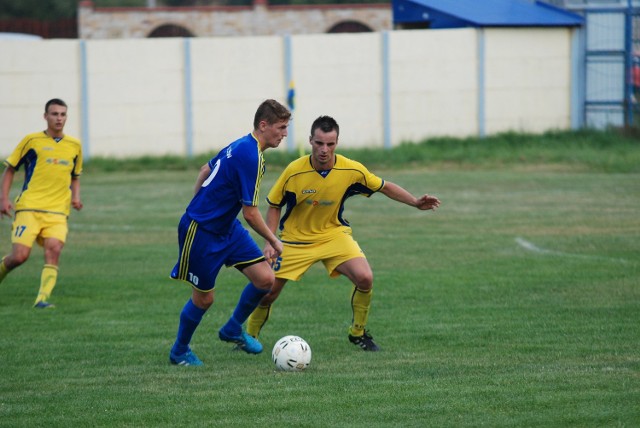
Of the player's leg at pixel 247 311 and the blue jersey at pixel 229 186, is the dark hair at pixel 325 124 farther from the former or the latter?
the player's leg at pixel 247 311

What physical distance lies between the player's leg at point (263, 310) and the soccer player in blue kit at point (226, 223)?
19.1 inches

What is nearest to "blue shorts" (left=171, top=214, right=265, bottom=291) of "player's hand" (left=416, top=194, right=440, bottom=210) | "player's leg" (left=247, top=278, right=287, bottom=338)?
"player's leg" (left=247, top=278, right=287, bottom=338)

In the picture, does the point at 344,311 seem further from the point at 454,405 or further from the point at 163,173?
the point at 163,173

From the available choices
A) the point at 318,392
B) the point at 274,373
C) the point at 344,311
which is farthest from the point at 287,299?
the point at 318,392

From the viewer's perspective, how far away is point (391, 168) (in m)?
24.8

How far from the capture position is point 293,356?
7.81m

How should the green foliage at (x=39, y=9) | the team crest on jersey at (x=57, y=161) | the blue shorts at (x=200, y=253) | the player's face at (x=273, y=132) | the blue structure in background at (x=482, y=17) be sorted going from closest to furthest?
the player's face at (x=273, y=132) → the blue shorts at (x=200, y=253) → the team crest on jersey at (x=57, y=161) → the blue structure in background at (x=482, y=17) → the green foliage at (x=39, y=9)

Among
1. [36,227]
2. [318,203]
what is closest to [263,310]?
[318,203]

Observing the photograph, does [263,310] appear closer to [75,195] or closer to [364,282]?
[364,282]

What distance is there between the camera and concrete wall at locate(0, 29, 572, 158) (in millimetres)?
25609

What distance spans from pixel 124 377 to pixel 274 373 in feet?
3.53

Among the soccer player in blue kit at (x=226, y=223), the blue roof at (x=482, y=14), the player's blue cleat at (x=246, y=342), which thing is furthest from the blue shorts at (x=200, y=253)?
the blue roof at (x=482, y=14)

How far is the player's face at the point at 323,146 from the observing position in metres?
8.39

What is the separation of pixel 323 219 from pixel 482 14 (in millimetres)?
20568
